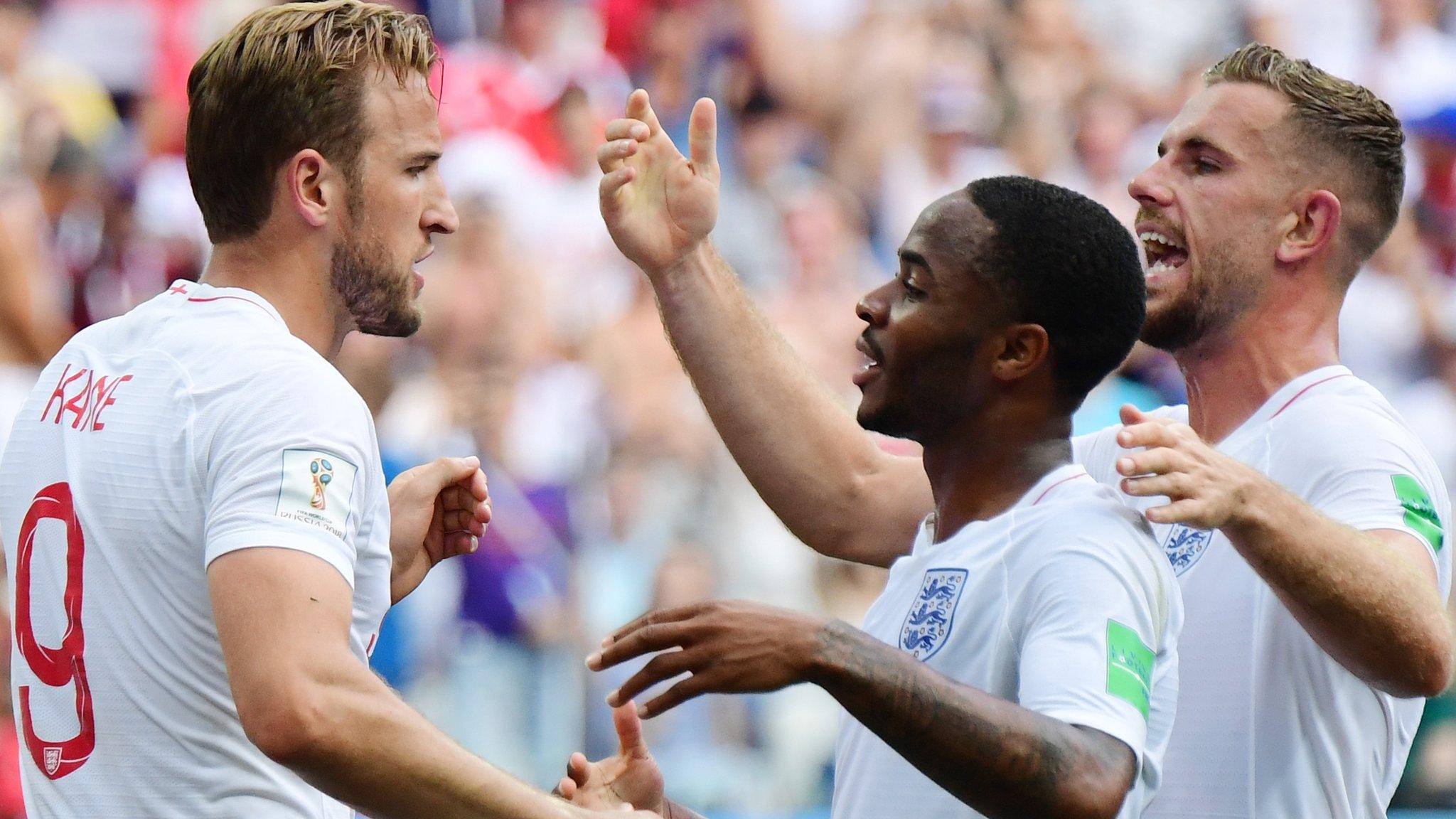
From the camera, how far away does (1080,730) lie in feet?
8.06

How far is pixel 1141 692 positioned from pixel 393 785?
1.12 meters

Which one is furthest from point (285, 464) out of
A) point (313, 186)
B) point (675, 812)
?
point (675, 812)

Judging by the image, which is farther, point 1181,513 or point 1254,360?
point 1254,360

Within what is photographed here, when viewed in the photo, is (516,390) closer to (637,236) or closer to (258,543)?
(637,236)

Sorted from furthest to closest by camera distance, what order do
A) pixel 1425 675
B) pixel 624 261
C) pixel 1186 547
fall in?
pixel 624 261 < pixel 1186 547 < pixel 1425 675

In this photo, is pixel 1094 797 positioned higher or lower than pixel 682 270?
lower

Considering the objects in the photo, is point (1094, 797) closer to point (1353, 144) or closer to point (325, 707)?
point (325, 707)

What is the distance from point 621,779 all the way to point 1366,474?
154 centimetres

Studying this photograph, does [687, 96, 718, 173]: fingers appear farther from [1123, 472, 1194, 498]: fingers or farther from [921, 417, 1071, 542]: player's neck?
[1123, 472, 1194, 498]: fingers

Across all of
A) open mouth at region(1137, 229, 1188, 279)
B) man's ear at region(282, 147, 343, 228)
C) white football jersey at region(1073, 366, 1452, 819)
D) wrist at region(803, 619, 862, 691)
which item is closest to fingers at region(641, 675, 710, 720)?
wrist at region(803, 619, 862, 691)

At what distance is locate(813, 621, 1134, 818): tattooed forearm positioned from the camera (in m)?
2.42

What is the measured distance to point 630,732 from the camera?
10.2 ft

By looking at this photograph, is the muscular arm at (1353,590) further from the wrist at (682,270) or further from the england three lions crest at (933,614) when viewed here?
the wrist at (682,270)

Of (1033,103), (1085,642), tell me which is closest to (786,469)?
(1085,642)
